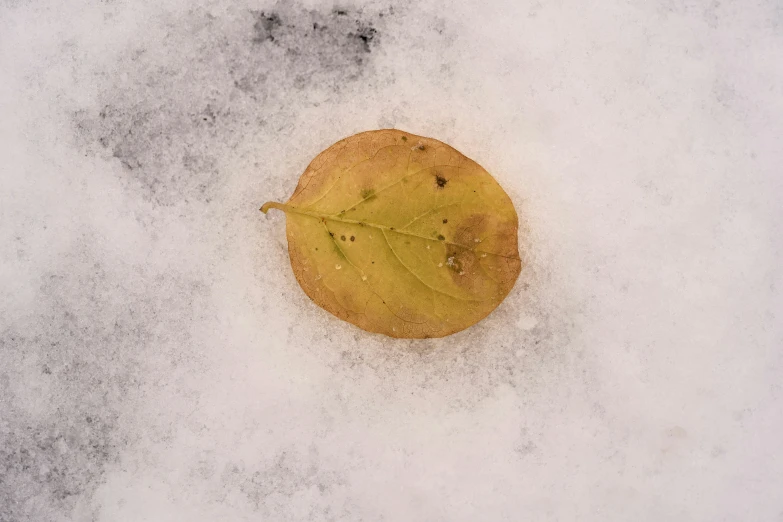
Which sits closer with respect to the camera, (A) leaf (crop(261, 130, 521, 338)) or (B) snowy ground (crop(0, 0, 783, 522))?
(A) leaf (crop(261, 130, 521, 338))

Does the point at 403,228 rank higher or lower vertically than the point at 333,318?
higher

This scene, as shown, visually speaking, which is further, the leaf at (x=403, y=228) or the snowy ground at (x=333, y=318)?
the snowy ground at (x=333, y=318)

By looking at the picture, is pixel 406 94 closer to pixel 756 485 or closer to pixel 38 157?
pixel 38 157

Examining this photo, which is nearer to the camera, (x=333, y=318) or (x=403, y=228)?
(x=403, y=228)

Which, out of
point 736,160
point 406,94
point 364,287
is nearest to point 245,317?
point 364,287
